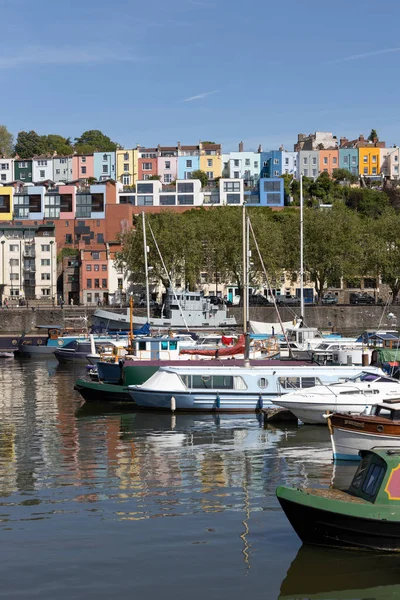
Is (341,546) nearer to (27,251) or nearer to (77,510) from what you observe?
(77,510)

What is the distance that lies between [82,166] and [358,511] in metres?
148

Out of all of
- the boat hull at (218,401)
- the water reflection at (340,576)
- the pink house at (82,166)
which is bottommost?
the water reflection at (340,576)

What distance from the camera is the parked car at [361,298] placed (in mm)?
117363

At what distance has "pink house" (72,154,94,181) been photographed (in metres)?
160

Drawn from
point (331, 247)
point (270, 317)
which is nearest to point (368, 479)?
point (270, 317)

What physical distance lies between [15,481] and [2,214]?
110522 millimetres

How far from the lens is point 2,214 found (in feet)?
435

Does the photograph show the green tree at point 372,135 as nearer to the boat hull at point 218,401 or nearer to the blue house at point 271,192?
the blue house at point 271,192

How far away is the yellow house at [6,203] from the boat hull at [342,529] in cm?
11882

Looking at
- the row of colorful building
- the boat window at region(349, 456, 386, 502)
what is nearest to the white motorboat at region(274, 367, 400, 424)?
the boat window at region(349, 456, 386, 502)

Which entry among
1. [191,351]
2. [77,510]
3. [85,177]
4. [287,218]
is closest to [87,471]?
[77,510]

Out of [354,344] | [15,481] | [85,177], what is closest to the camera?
[15,481]

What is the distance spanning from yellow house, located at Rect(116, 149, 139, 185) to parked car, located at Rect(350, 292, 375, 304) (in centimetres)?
5246

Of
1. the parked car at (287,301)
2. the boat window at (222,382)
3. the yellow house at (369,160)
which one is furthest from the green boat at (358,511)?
the yellow house at (369,160)
